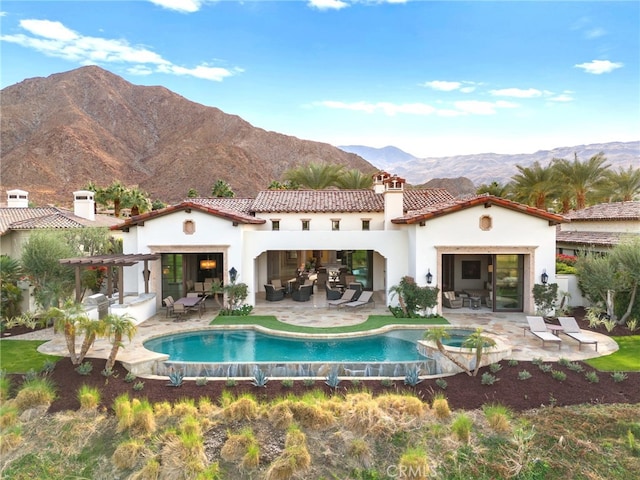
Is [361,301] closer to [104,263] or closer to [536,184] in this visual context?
[104,263]

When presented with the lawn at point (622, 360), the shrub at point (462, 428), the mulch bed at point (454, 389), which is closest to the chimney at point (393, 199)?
the lawn at point (622, 360)

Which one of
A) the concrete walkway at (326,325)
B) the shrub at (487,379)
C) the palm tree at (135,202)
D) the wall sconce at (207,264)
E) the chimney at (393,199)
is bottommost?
the shrub at (487,379)

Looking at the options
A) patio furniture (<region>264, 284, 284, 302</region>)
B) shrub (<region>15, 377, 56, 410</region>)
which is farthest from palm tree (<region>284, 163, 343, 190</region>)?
shrub (<region>15, 377, 56, 410</region>)

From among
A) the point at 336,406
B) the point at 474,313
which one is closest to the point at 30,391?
the point at 336,406

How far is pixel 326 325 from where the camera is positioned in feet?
61.1

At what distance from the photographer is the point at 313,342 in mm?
16828

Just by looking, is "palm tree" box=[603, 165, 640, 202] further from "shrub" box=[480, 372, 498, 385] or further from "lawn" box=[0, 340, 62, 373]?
"lawn" box=[0, 340, 62, 373]

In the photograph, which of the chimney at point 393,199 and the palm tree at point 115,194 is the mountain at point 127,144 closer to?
the palm tree at point 115,194

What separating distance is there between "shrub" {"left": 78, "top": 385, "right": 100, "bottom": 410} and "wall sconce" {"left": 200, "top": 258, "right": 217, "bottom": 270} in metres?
13.7

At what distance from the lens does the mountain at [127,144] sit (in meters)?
92.9

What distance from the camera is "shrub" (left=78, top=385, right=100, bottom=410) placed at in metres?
11.3

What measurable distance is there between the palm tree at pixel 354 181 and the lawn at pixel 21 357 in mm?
31253

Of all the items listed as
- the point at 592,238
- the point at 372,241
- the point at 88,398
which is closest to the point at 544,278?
the point at 592,238

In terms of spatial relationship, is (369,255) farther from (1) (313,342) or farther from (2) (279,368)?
(2) (279,368)
